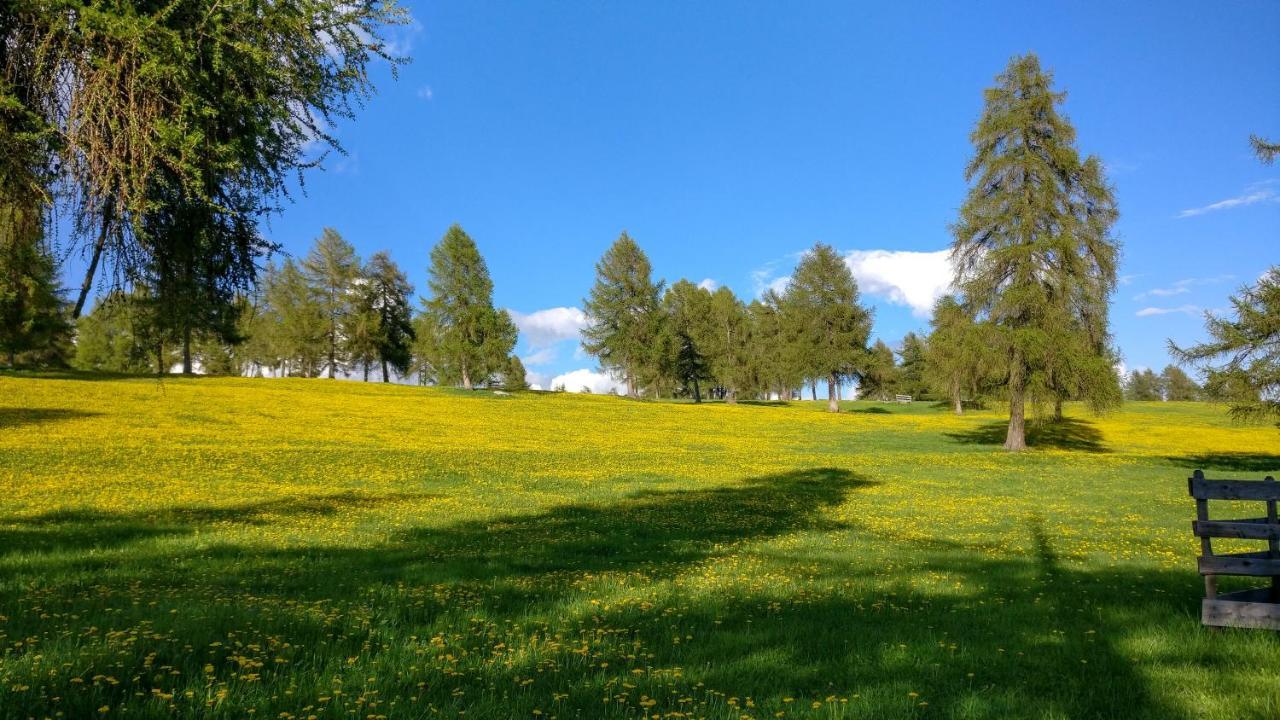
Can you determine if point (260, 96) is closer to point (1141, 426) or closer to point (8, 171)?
point (8, 171)

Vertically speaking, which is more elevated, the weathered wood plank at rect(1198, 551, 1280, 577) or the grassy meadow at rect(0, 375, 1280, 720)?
the weathered wood plank at rect(1198, 551, 1280, 577)

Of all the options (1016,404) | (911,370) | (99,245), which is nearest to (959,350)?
(1016,404)

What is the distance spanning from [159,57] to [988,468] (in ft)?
109

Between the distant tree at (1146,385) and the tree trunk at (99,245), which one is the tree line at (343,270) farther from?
the distant tree at (1146,385)

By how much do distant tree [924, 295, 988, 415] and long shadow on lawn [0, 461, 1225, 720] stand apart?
82.6 ft

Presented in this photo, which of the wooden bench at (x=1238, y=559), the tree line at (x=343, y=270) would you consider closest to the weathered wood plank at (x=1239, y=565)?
the wooden bench at (x=1238, y=559)

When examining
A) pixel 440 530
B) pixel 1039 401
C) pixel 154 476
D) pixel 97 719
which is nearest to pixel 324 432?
pixel 154 476

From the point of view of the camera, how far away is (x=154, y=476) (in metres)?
19.2

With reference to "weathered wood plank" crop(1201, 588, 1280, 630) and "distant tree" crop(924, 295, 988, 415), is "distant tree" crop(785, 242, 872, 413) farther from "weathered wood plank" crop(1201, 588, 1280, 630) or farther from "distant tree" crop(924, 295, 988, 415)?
"weathered wood plank" crop(1201, 588, 1280, 630)

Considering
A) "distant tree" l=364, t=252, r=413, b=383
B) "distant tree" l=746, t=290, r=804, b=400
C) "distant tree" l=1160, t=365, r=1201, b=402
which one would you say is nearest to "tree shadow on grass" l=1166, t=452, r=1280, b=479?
"distant tree" l=746, t=290, r=804, b=400

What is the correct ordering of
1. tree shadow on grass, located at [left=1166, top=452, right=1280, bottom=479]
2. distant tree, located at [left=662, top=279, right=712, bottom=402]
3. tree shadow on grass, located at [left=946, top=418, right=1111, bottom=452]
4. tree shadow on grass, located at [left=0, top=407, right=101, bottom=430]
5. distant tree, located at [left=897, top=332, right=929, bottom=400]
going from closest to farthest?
tree shadow on grass, located at [left=0, top=407, right=101, bottom=430], tree shadow on grass, located at [left=1166, top=452, right=1280, bottom=479], tree shadow on grass, located at [left=946, top=418, right=1111, bottom=452], distant tree, located at [left=662, top=279, right=712, bottom=402], distant tree, located at [left=897, top=332, right=929, bottom=400]

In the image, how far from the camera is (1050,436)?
4697 centimetres

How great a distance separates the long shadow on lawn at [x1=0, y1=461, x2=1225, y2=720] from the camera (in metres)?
5.17

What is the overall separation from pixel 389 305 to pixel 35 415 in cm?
4937
